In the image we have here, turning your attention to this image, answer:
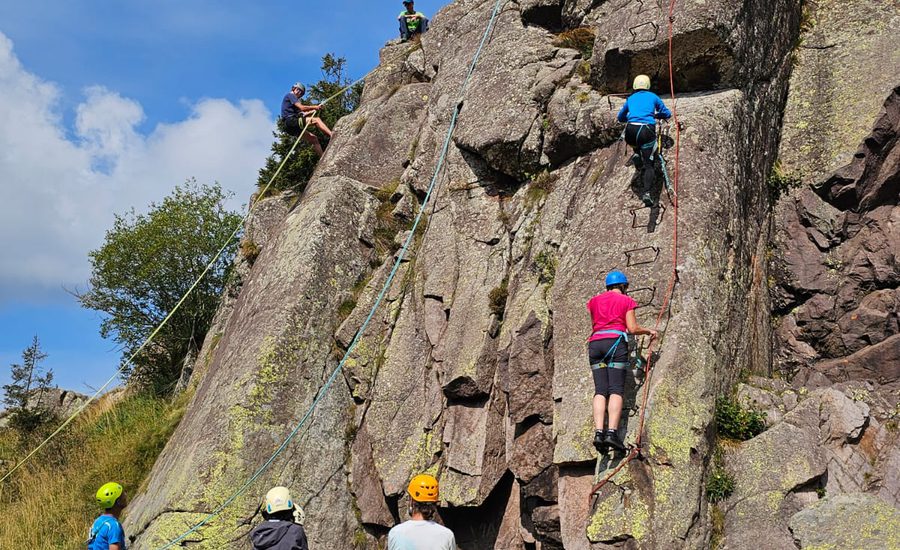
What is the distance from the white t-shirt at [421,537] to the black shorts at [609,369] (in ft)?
12.9

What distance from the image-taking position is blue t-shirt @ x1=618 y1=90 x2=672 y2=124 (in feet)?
47.1

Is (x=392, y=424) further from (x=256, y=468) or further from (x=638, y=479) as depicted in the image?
(x=638, y=479)

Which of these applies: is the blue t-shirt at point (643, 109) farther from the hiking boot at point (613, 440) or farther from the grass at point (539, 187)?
the hiking boot at point (613, 440)

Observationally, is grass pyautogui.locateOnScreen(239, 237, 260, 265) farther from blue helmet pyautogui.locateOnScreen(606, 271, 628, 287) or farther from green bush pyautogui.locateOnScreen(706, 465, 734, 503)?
green bush pyautogui.locateOnScreen(706, 465, 734, 503)

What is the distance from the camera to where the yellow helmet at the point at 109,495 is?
1230cm

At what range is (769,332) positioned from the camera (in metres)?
16.4

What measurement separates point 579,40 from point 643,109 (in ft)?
19.3

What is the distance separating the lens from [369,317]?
59.1 feet

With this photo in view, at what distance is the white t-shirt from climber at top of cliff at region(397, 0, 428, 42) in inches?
870

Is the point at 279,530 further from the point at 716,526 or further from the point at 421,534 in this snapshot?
the point at 716,526

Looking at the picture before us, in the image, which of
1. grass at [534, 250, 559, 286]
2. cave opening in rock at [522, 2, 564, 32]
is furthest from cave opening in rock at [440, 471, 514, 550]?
cave opening in rock at [522, 2, 564, 32]

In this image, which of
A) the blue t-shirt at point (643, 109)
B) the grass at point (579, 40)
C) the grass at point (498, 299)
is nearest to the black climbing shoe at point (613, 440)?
the grass at point (498, 299)

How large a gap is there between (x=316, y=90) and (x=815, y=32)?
19538 millimetres

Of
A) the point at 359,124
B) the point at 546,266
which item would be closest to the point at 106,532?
the point at 546,266
